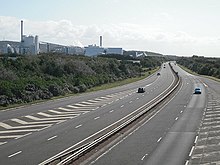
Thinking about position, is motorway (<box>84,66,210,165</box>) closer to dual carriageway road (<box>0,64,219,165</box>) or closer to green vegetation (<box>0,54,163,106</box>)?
dual carriageway road (<box>0,64,219,165</box>)

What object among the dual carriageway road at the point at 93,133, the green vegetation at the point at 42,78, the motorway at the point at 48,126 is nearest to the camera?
the dual carriageway road at the point at 93,133

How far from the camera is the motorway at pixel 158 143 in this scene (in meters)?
21.1

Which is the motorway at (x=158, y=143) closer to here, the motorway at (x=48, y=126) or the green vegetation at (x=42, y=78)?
the motorway at (x=48, y=126)

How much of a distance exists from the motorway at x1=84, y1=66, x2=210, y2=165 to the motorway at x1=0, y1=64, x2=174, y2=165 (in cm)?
280

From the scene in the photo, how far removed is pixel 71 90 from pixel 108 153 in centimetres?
4494

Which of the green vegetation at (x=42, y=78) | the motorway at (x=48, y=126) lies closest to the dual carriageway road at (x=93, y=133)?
the motorway at (x=48, y=126)

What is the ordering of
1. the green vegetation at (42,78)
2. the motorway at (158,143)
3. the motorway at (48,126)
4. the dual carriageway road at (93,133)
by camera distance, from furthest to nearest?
the green vegetation at (42,78) → the motorway at (48,126) → the dual carriageway road at (93,133) → the motorway at (158,143)

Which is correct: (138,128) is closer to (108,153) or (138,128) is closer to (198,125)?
(198,125)

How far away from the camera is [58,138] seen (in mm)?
27297

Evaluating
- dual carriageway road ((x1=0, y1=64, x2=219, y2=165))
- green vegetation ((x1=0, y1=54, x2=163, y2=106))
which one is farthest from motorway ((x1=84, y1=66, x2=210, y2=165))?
green vegetation ((x1=0, y1=54, x2=163, y2=106))

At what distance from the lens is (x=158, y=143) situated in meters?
26.0

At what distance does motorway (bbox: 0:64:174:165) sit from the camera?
75.3ft

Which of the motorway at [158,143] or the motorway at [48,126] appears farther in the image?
the motorway at [48,126]

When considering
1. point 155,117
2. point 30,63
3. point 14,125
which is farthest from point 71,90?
point 14,125
